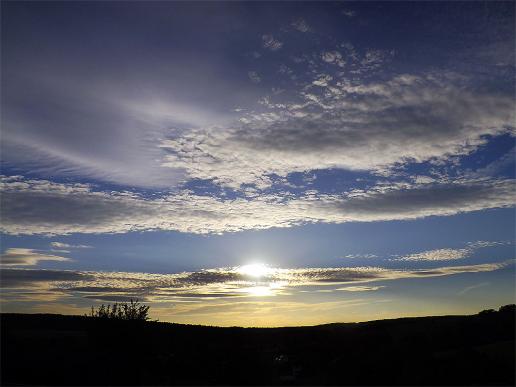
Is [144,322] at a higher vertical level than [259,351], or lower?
higher

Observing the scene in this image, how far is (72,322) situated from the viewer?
45.1 meters

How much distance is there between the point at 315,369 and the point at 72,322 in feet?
112

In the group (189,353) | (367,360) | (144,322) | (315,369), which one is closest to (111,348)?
(144,322)

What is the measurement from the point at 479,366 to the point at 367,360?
3.97m

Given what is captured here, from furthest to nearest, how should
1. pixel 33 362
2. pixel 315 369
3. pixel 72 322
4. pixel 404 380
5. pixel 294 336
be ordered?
pixel 72 322, pixel 294 336, pixel 315 369, pixel 33 362, pixel 404 380

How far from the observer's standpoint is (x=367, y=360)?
16891 mm

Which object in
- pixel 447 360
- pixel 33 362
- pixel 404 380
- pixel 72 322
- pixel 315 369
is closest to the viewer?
pixel 404 380

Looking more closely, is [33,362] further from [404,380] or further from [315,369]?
[404,380]

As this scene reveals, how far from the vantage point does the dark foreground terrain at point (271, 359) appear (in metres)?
15.3

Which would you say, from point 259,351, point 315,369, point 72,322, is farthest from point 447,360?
point 72,322

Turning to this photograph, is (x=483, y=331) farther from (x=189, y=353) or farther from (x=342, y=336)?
(x=189, y=353)

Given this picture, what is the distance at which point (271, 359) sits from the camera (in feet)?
74.6

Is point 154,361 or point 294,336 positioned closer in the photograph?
point 154,361

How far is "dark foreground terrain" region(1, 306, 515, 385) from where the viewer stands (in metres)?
15.3
